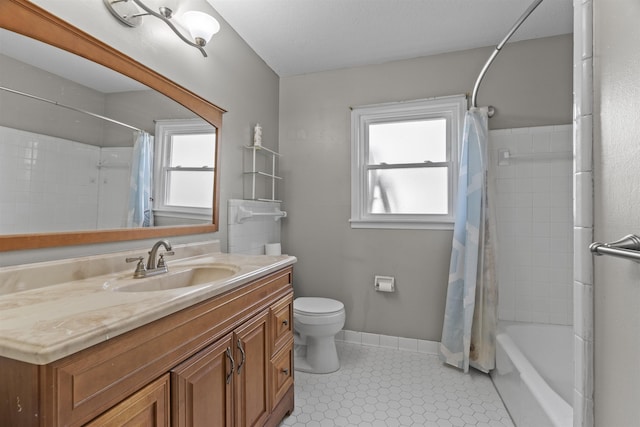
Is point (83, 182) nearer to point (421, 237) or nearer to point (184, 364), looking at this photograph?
point (184, 364)

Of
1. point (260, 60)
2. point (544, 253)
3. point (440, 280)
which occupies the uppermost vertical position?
point (260, 60)

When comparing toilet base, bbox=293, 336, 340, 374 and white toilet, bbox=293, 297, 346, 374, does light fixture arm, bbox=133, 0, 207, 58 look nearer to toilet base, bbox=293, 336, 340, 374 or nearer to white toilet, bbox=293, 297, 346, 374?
white toilet, bbox=293, 297, 346, 374

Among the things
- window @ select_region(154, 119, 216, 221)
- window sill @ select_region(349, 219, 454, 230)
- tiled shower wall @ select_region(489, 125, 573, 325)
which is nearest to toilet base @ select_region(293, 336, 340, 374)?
window sill @ select_region(349, 219, 454, 230)

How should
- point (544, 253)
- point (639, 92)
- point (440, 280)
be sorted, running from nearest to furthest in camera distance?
point (639, 92)
point (544, 253)
point (440, 280)

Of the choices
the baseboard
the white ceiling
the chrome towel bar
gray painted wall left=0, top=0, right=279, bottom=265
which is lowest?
the baseboard

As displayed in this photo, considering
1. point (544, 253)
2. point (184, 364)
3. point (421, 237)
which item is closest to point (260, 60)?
point (421, 237)

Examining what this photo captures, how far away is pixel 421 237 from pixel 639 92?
1.86 meters

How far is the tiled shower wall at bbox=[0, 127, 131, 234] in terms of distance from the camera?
96cm

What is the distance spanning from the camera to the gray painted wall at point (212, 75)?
1.16 m

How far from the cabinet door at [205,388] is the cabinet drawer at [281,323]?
1.11ft

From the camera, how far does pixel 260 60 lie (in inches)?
98.1

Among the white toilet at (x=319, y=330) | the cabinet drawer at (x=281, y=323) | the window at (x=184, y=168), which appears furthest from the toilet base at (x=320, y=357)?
the window at (x=184, y=168)

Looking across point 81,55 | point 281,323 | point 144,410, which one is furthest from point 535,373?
point 81,55

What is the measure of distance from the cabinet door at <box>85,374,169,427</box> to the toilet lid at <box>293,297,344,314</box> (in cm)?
128
